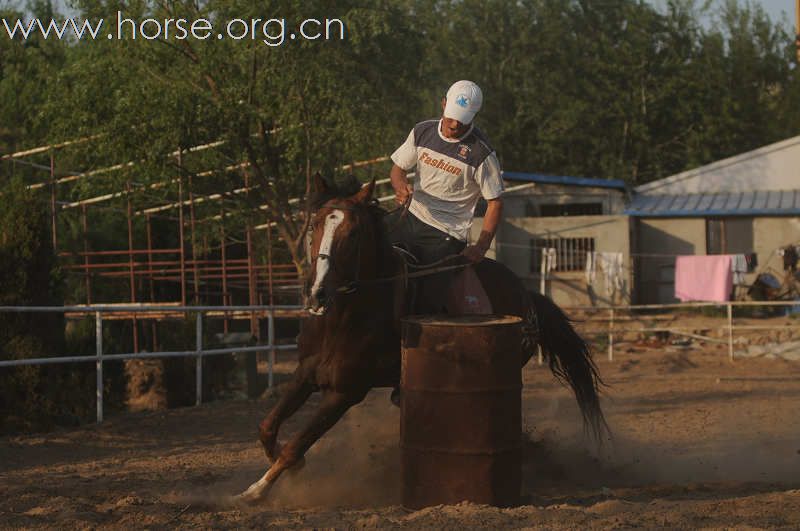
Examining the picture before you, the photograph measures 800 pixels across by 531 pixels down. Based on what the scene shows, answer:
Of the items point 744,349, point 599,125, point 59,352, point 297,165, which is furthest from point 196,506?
point 599,125

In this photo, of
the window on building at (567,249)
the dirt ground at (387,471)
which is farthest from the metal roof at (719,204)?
the dirt ground at (387,471)

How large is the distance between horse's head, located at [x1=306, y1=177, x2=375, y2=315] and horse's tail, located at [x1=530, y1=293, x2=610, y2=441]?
225 centimetres

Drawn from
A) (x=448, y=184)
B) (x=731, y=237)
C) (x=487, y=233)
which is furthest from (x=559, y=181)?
(x=487, y=233)

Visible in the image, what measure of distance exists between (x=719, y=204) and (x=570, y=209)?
407 cm

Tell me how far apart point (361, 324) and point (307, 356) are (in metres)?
0.41

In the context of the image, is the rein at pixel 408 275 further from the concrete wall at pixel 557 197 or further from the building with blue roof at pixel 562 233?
the concrete wall at pixel 557 197

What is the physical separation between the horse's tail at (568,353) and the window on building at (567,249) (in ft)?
63.8

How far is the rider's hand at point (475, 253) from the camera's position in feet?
21.4

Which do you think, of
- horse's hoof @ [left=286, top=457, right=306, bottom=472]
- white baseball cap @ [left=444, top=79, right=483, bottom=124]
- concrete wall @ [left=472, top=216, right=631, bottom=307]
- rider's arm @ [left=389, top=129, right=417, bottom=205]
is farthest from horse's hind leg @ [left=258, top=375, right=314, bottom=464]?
concrete wall @ [left=472, top=216, right=631, bottom=307]

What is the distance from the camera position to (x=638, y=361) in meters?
18.9

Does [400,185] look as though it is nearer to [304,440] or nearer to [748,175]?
[304,440]

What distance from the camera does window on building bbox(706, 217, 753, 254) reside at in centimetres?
2758

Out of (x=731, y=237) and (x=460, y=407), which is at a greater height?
(x=731, y=237)

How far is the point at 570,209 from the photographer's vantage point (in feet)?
97.9
